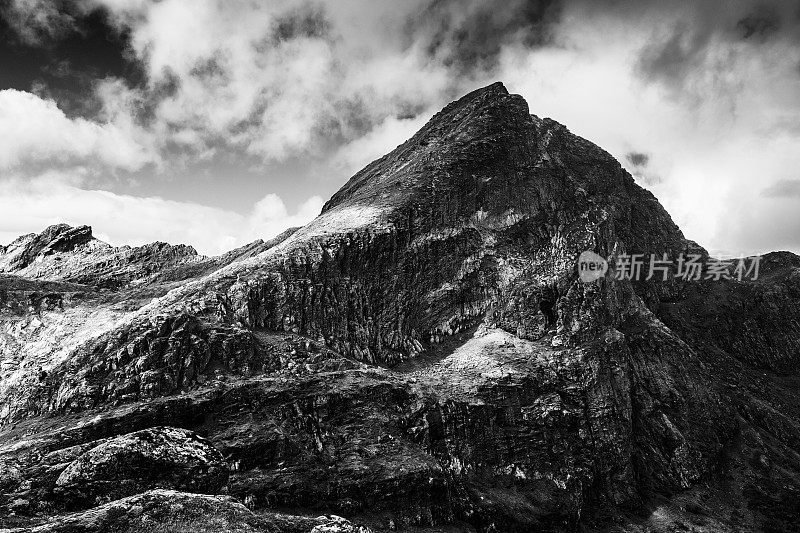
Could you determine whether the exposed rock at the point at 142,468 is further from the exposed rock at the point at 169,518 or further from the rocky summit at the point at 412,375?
the exposed rock at the point at 169,518

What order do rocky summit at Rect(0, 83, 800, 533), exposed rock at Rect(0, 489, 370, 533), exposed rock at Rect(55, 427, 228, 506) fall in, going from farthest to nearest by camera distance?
rocky summit at Rect(0, 83, 800, 533)
exposed rock at Rect(55, 427, 228, 506)
exposed rock at Rect(0, 489, 370, 533)

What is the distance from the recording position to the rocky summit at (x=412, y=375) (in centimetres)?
4775

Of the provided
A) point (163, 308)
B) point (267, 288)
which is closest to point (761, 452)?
point (267, 288)

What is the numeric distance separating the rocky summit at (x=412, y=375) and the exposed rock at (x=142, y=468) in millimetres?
199

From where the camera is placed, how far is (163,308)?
6481 centimetres

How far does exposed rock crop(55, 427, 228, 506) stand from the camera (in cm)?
3941

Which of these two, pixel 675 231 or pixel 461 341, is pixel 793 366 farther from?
pixel 461 341

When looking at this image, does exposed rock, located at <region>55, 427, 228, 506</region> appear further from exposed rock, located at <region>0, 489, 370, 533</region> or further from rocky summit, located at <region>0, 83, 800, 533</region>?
exposed rock, located at <region>0, 489, 370, 533</region>

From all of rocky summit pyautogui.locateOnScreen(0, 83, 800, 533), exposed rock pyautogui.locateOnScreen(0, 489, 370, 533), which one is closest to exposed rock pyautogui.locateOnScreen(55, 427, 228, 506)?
rocky summit pyautogui.locateOnScreen(0, 83, 800, 533)

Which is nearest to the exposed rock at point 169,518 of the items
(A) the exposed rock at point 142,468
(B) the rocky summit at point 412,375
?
(B) the rocky summit at point 412,375

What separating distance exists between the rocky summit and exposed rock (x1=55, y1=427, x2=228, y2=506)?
0.20 m

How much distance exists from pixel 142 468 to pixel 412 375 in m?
44.2

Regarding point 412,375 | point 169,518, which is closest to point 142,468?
point 169,518

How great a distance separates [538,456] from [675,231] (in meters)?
126
